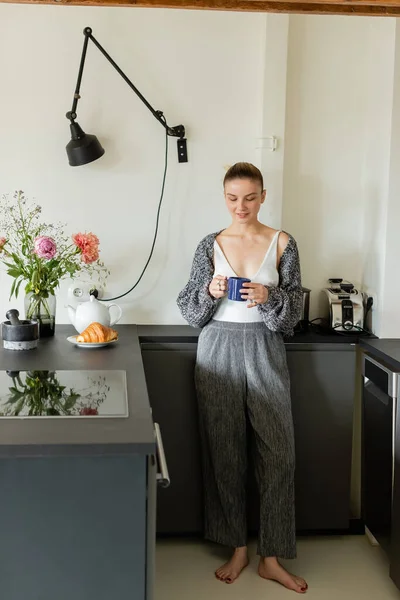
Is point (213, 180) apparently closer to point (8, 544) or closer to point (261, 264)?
point (261, 264)

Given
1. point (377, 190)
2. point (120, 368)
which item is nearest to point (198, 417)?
point (120, 368)

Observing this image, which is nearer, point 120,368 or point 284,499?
point 120,368

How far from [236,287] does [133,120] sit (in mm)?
1016

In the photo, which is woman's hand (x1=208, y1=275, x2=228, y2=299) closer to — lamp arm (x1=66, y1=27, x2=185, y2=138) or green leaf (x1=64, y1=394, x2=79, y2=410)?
lamp arm (x1=66, y1=27, x2=185, y2=138)

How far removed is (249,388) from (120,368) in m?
0.61

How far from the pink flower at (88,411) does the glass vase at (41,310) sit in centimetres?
118

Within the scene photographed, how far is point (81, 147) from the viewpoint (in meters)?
2.90

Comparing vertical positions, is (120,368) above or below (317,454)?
above

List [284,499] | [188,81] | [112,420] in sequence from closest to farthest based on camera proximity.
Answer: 1. [112,420]
2. [284,499]
3. [188,81]

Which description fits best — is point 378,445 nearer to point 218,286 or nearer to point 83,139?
point 218,286

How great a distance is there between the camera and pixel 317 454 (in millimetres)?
2973

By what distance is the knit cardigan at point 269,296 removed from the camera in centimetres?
261

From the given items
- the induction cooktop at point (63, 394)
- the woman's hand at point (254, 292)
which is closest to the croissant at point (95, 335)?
the induction cooktop at point (63, 394)

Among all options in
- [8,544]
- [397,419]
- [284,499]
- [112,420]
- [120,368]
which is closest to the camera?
[8,544]
